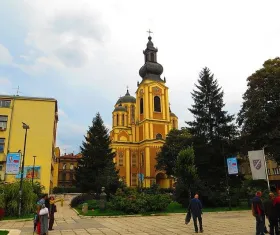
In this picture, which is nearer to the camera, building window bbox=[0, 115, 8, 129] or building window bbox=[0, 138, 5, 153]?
building window bbox=[0, 138, 5, 153]

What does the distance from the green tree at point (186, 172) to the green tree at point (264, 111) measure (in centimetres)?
763

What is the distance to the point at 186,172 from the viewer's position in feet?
76.7

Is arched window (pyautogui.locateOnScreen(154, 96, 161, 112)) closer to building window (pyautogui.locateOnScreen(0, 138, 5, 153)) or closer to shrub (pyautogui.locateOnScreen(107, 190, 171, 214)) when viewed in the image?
building window (pyautogui.locateOnScreen(0, 138, 5, 153))

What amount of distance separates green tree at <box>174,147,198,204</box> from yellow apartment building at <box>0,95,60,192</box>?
19.3 meters

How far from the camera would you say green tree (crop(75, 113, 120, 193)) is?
31784 mm

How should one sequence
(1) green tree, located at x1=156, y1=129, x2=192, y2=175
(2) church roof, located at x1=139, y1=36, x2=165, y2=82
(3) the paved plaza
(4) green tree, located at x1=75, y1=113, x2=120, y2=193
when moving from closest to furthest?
(3) the paved plaza → (4) green tree, located at x1=75, y1=113, x2=120, y2=193 → (1) green tree, located at x1=156, y1=129, x2=192, y2=175 → (2) church roof, located at x1=139, y1=36, x2=165, y2=82

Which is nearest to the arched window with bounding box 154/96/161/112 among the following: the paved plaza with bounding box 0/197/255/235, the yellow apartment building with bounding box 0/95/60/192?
the yellow apartment building with bounding box 0/95/60/192

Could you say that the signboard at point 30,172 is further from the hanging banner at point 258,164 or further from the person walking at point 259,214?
the person walking at point 259,214

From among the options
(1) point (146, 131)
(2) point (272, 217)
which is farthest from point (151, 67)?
(2) point (272, 217)

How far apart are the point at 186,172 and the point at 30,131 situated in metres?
22.6

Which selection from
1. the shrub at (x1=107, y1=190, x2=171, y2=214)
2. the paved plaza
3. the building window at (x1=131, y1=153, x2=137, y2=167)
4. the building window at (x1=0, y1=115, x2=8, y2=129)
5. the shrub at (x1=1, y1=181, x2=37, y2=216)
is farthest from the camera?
the building window at (x1=131, y1=153, x2=137, y2=167)

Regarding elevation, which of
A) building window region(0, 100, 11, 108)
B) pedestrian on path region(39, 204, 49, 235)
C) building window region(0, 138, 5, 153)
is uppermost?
building window region(0, 100, 11, 108)

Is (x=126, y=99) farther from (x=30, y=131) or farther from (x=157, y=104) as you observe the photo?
(x=30, y=131)

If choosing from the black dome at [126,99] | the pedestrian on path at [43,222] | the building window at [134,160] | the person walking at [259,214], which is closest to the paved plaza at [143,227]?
the pedestrian on path at [43,222]
